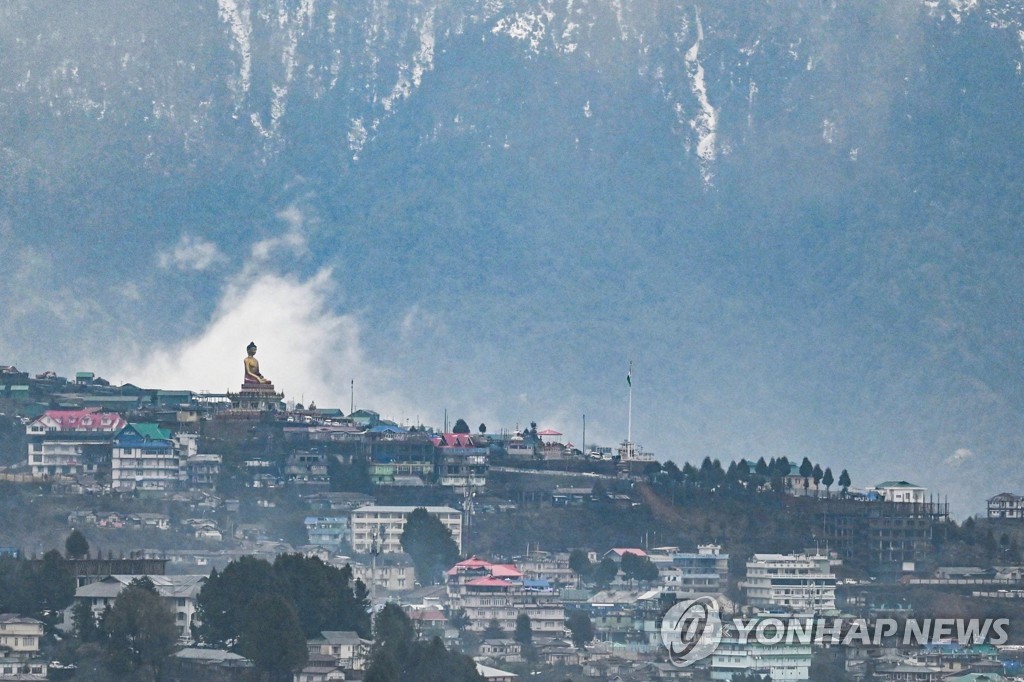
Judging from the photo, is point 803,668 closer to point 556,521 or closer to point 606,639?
point 606,639

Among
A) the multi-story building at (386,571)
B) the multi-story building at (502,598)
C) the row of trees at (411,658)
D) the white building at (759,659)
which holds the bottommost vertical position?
the row of trees at (411,658)

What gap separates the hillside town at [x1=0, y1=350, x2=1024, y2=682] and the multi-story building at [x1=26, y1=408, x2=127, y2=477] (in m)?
0.09

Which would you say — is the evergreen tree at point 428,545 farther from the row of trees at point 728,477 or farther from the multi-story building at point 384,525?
the row of trees at point 728,477

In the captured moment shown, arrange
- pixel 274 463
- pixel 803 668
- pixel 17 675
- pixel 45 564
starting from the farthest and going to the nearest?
pixel 274 463 → pixel 803 668 → pixel 45 564 → pixel 17 675

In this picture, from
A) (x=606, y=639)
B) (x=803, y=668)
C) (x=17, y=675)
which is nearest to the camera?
(x=17, y=675)

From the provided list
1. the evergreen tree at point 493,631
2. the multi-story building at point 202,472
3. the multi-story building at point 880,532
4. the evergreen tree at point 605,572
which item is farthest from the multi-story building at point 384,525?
the evergreen tree at point 493,631

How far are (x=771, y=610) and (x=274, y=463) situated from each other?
34563mm

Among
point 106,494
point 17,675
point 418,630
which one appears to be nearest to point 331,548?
point 106,494

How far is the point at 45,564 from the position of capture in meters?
142

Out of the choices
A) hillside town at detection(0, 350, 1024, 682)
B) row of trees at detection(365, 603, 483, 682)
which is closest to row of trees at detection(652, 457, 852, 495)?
hillside town at detection(0, 350, 1024, 682)

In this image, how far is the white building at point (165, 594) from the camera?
13938cm

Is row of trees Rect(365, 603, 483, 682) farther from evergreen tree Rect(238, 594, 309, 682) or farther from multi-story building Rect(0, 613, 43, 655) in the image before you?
multi-story building Rect(0, 613, 43, 655)

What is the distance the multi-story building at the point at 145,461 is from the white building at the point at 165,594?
153 feet

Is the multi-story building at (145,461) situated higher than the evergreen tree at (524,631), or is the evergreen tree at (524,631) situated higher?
the multi-story building at (145,461)
